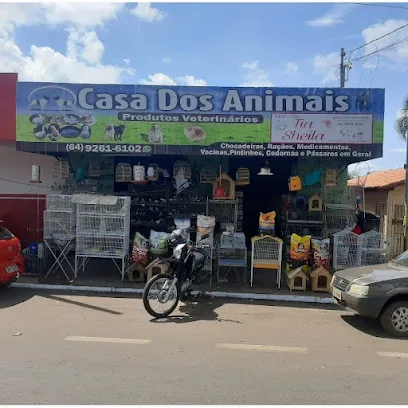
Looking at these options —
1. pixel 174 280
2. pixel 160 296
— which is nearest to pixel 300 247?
pixel 174 280

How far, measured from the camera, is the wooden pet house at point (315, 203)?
10.7m

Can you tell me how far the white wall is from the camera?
40.5 ft

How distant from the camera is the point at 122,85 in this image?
9938 millimetres

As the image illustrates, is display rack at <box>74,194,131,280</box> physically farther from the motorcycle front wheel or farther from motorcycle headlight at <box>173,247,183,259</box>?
the motorcycle front wheel

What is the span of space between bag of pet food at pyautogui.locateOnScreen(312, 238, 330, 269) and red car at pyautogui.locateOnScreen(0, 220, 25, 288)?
6141mm

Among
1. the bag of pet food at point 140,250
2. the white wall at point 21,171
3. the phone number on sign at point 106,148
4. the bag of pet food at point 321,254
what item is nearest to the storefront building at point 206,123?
the phone number on sign at point 106,148

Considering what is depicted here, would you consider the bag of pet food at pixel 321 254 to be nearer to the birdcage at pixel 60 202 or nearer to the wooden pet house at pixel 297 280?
the wooden pet house at pixel 297 280

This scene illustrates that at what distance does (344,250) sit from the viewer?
9602mm

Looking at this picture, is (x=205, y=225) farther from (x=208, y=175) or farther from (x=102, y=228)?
(x=208, y=175)

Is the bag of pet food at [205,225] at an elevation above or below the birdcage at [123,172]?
below

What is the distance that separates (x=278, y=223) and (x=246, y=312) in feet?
17.6

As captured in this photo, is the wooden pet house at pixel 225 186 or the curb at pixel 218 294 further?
the wooden pet house at pixel 225 186

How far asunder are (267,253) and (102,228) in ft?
12.2

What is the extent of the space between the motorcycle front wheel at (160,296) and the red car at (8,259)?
3.00m
